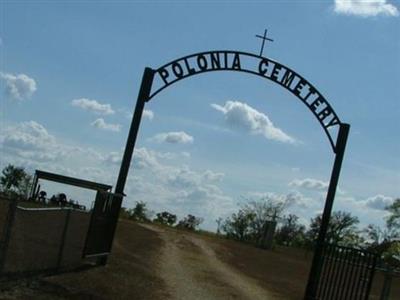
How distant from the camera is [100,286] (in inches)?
509

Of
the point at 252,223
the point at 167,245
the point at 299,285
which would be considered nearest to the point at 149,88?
the point at 299,285

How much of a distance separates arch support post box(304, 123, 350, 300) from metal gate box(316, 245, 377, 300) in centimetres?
12

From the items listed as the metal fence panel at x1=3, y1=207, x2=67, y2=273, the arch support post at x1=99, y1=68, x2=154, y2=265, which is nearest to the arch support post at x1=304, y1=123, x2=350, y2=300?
the arch support post at x1=99, y1=68, x2=154, y2=265

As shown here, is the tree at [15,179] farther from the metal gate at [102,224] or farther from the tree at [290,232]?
the metal gate at [102,224]

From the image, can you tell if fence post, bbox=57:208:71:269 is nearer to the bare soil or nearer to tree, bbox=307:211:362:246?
Result: the bare soil

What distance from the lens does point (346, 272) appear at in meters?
13.8

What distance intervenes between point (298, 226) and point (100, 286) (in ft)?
199

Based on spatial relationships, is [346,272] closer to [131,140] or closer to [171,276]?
[131,140]

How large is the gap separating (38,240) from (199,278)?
22.8 feet

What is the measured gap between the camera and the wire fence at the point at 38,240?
435 inches

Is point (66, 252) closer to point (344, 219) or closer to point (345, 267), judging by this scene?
point (345, 267)

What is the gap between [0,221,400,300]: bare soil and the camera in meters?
12.1

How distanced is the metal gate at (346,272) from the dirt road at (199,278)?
7.69 ft

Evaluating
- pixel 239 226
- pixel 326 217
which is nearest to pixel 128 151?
pixel 326 217
